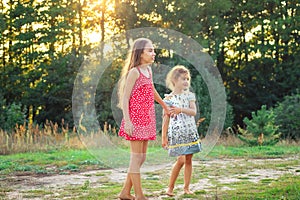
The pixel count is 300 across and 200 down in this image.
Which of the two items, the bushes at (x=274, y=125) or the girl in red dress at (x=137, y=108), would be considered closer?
the girl in red dress at (x=137, y=108)

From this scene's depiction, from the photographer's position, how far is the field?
204 inches

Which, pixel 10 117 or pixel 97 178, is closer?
pixel 97 178

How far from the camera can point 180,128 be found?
16.7 feet

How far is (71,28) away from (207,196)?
55.5ft

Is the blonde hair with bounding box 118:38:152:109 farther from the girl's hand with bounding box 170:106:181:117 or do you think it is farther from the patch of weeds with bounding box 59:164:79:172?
the patch of weeds with bounding box 59:164:79:172

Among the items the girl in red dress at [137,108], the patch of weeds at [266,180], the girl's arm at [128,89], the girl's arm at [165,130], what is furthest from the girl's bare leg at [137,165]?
the patch of weeds at [266,180]

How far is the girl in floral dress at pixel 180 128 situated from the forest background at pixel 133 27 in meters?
11.8

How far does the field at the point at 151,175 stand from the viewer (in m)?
5.18

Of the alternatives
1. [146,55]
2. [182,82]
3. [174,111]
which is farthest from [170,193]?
[146,55]

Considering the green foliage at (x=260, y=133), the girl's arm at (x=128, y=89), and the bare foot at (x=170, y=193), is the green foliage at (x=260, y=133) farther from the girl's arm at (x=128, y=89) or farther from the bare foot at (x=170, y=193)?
the girl's arm at (x=128, y=89)

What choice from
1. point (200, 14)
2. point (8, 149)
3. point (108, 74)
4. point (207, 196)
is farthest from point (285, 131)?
point (207, 196)

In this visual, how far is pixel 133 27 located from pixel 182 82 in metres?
14.9

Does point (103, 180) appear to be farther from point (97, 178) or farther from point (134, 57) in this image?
point (134, 57)

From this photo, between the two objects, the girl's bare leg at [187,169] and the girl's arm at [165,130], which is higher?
the girl's arm at [165,130]
